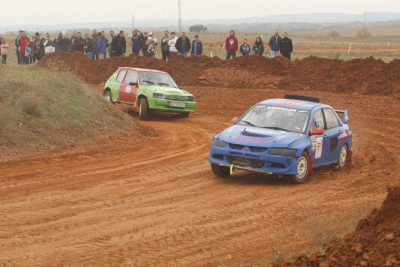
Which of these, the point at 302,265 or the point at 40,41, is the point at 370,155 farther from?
the point at 40,41

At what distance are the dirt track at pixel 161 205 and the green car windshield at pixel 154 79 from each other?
516 cm

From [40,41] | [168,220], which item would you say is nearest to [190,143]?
[168,220]

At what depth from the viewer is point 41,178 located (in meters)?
13.7

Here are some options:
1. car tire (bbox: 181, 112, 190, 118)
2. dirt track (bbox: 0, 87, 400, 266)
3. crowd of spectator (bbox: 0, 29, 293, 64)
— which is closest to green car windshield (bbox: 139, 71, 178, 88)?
car tire (bbox: 181, 112, 190, 118)

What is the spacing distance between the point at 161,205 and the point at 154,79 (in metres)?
12.8

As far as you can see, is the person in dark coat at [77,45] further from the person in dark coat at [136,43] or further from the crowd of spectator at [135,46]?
the person in dark coat at [136,43]

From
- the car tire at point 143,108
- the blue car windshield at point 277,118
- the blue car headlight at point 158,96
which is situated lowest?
the car tire at point 143,108

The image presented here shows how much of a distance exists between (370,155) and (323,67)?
594 inches

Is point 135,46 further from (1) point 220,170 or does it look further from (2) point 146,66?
(1) point 220,170

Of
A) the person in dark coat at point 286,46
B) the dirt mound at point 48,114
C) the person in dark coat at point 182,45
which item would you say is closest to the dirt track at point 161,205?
the dirt mound at point 48,114

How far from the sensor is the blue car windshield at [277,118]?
14.3 m

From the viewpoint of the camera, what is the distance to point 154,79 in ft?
79.0

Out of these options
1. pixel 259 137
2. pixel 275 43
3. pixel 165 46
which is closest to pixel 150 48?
pixel 165 46

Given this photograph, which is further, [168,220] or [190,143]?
[190,143]
